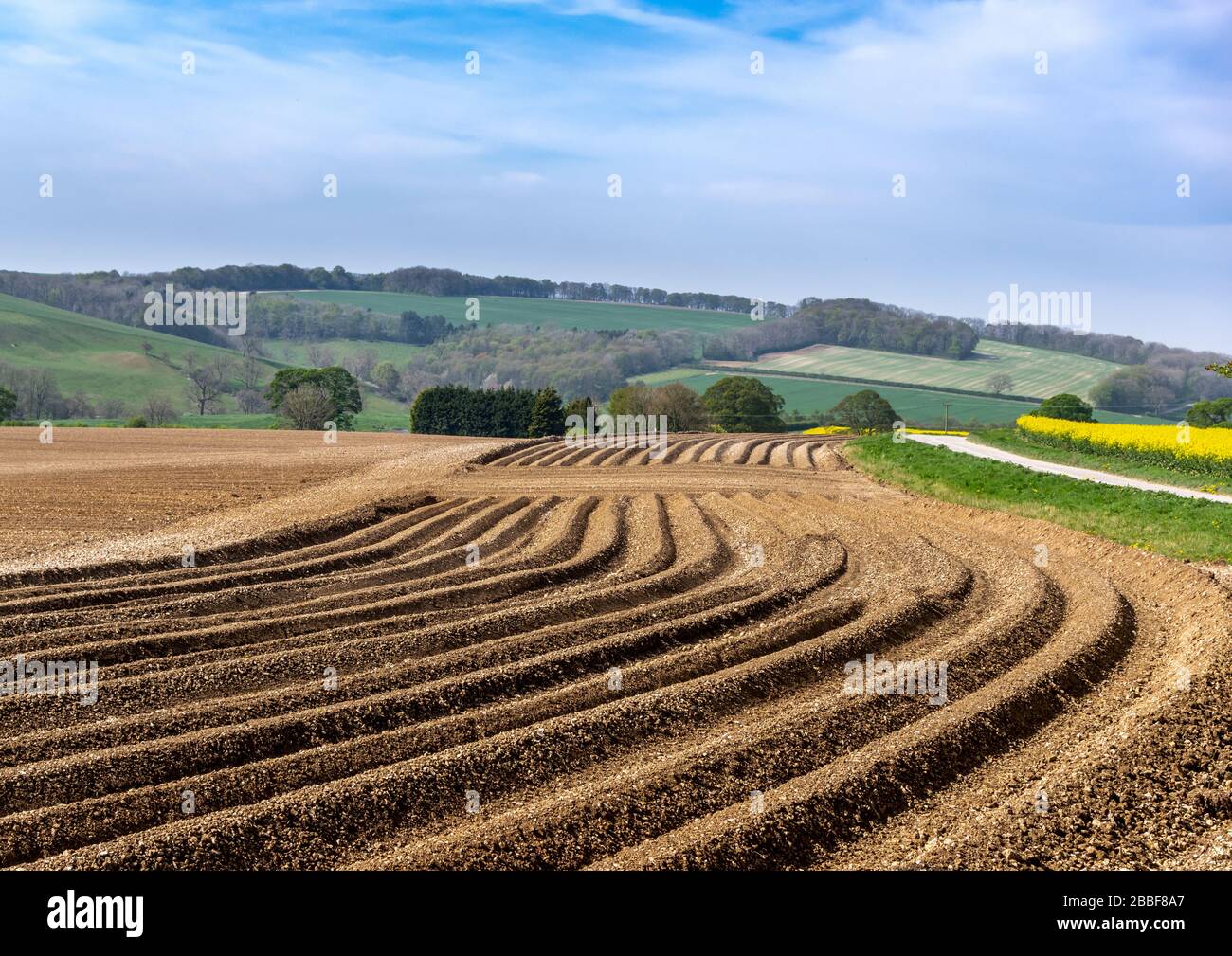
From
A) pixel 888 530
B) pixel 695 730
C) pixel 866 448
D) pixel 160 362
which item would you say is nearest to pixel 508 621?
pixel 695 730

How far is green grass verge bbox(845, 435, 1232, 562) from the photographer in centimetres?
1895

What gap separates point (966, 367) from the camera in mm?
103375

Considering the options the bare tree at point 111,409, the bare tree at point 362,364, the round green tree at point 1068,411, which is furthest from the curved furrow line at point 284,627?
the bare tree at point 362,364

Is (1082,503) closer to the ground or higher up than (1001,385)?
closer to the ground

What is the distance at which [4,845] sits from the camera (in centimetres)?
706

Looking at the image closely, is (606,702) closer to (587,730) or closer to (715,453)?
(587,730)

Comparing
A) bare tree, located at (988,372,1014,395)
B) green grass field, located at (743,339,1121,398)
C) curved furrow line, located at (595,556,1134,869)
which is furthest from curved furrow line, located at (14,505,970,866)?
green grass field, located at (743,339,1121,398)

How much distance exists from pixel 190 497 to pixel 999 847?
77.3 ft

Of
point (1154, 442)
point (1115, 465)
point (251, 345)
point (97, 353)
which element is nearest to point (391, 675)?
point (1115, 465)

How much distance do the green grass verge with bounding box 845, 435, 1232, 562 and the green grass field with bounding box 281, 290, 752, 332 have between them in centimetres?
10389

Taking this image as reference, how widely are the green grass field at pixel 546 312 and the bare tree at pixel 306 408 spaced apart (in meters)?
67.1

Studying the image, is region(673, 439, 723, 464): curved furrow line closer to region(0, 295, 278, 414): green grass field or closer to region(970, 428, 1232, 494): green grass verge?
region(970, 428, 1232, 494): green grass verge

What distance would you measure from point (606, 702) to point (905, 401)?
8590cm
